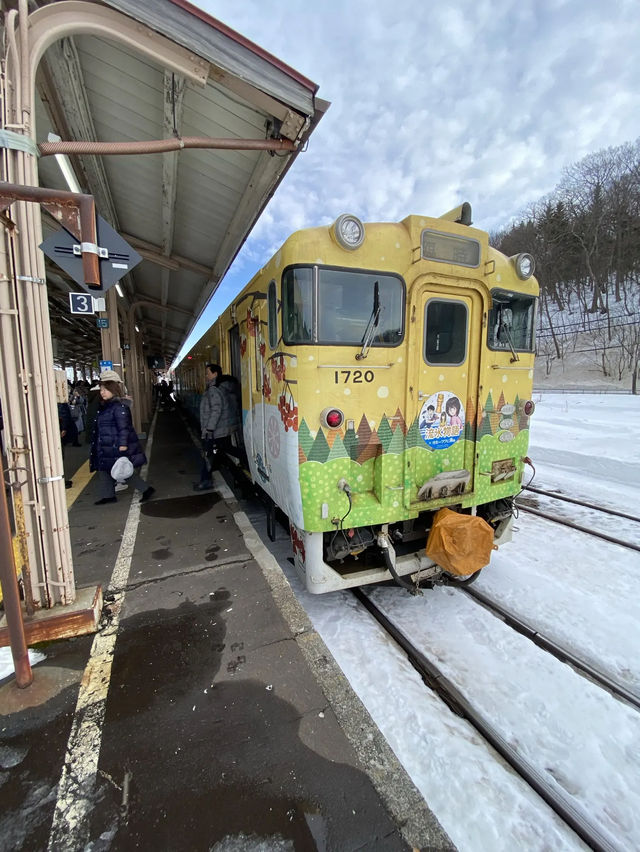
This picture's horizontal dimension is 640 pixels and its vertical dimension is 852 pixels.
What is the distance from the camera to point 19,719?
7.30 ft

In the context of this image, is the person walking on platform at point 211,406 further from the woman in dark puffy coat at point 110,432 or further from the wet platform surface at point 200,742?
the wet platform surface at point 200,742

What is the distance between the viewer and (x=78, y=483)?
7117 millimetres

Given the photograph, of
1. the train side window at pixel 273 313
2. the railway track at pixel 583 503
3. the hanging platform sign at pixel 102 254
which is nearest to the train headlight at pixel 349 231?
the train side window at pixel 273 313

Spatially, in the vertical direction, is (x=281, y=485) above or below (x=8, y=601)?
above

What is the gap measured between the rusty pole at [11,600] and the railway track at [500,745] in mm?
2586

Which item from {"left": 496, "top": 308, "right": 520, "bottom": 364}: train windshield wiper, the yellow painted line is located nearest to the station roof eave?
{"left": 496, "top": 308, "right": 520, "bottom": 364}: train windshield wiper

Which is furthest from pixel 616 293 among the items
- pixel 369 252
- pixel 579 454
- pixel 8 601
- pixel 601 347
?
pixel 8 601

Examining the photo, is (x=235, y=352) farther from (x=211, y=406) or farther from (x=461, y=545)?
(x=461, y=545)

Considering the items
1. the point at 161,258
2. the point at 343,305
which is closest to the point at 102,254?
the point at 343,305

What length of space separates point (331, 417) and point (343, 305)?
876mm

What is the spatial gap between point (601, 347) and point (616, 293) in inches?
380

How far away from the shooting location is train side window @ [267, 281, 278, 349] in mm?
3250

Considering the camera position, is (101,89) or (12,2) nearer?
(12,2)

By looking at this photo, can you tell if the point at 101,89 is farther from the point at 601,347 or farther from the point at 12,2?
the point at 601,347
